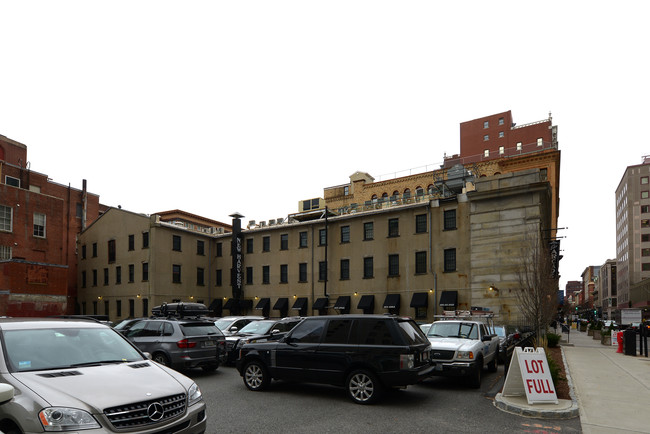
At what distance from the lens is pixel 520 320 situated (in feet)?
99.1

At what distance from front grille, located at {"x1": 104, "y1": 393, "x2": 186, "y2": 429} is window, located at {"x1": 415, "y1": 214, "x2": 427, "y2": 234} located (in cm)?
3225

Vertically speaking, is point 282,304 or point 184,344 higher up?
point 184,344

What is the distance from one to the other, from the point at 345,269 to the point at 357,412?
3088 centimetres

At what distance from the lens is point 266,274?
4438 cm

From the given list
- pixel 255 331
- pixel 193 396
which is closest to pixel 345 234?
pixel 255 331

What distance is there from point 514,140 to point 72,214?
190 feet

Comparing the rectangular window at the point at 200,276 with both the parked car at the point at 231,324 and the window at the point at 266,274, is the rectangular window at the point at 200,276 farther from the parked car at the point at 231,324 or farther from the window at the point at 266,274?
the parked car at the point at 231,324

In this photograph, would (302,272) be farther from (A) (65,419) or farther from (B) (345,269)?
(A) (65,419)

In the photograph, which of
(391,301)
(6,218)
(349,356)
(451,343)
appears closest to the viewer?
(349,356)

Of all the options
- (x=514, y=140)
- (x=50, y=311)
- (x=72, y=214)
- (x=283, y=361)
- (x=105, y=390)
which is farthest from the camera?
(x=514, y=140)

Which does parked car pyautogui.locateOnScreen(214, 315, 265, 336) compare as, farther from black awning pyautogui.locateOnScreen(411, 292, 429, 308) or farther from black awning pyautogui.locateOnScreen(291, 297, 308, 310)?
black awning pyautogui.locateOnScreen(291, 297, 308, 310)

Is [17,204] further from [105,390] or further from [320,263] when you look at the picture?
[105,390]

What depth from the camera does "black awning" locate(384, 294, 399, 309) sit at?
116 feet

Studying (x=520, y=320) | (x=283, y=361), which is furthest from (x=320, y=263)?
(x=283, y=361)
